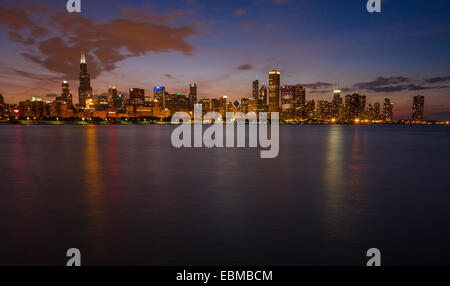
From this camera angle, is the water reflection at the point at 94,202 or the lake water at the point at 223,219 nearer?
the lake water at the point at 223,219

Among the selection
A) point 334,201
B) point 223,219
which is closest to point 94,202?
point 223,219

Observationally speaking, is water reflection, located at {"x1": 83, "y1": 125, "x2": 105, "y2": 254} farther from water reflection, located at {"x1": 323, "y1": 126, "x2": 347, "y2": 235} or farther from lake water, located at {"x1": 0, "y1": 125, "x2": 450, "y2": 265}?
water reflection, located at {"x1": 323, "y1": 126, "x2": 347, "y2": 235}

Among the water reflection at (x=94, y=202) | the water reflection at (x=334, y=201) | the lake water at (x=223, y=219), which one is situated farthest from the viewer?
the water reflection at (x=334, y=201)

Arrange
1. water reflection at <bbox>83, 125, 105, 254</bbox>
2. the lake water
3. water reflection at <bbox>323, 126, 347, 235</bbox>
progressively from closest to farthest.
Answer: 1. the lake water
2. water reflection at <bbox>83, 125, 105, 254</bbox>
3. water reflection at <bbox>323, 126, 347, 235</bbox>

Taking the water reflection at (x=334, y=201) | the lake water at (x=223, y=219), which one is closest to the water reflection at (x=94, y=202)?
the lake water at (x=223, y=219)

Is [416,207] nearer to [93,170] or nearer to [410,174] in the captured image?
[410,174]

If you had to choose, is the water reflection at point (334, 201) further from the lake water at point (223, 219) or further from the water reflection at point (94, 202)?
the water reflection at point (94, 202)

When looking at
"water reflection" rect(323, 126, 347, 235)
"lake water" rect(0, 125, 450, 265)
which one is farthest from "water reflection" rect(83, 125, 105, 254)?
"water reflection" rect(323, 126, 347, 235)

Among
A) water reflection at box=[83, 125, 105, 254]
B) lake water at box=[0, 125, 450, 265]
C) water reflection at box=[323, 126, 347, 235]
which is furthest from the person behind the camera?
water reflection at box=[323, 126, 347, 235]

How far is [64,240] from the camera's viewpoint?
31.1 feet

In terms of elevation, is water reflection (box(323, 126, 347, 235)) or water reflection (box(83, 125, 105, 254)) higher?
water reflection (box(83, 125, 105, 254))

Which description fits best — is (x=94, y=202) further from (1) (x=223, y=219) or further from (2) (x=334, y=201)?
(2) (x=334, y=201)
